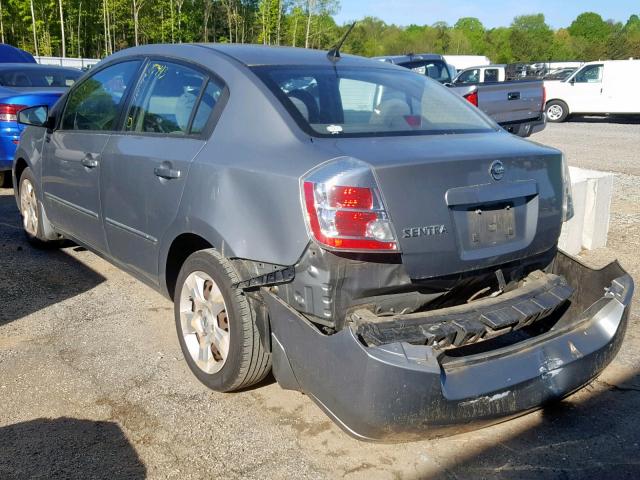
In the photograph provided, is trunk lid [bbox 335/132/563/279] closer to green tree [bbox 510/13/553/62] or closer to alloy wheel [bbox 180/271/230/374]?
alloy wheel [bbox 180/271/230/374]

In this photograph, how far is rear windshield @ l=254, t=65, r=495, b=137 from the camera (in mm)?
3152

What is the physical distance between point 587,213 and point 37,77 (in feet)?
24.5

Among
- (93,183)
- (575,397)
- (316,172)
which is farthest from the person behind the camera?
(93,183)

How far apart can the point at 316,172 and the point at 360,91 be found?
105 cm

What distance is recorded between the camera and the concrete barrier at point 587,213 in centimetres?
565

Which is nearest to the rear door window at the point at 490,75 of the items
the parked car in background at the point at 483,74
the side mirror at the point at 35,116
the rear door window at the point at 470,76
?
the parked car in background at the point at 483,74

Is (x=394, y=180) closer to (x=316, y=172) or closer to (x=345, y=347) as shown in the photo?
(x=316, y=172)

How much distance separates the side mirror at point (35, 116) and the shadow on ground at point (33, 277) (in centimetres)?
117

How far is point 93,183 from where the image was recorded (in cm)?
424

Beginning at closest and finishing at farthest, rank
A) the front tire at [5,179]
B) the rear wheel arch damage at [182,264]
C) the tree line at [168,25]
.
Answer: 1. the rear wheel arch damage at [182,264]
2. the front tire at [5,179]
3. the tree line at [168,25]

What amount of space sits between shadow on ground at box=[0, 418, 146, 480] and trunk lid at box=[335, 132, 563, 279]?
4.94 feet

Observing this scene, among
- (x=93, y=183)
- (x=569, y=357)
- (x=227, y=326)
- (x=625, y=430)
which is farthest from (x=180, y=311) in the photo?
(x=625, y=430)

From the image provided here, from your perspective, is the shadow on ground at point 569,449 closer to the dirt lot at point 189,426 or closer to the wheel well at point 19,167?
the dirt lot at point 189,426

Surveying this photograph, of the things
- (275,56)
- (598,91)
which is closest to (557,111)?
(598,91)
